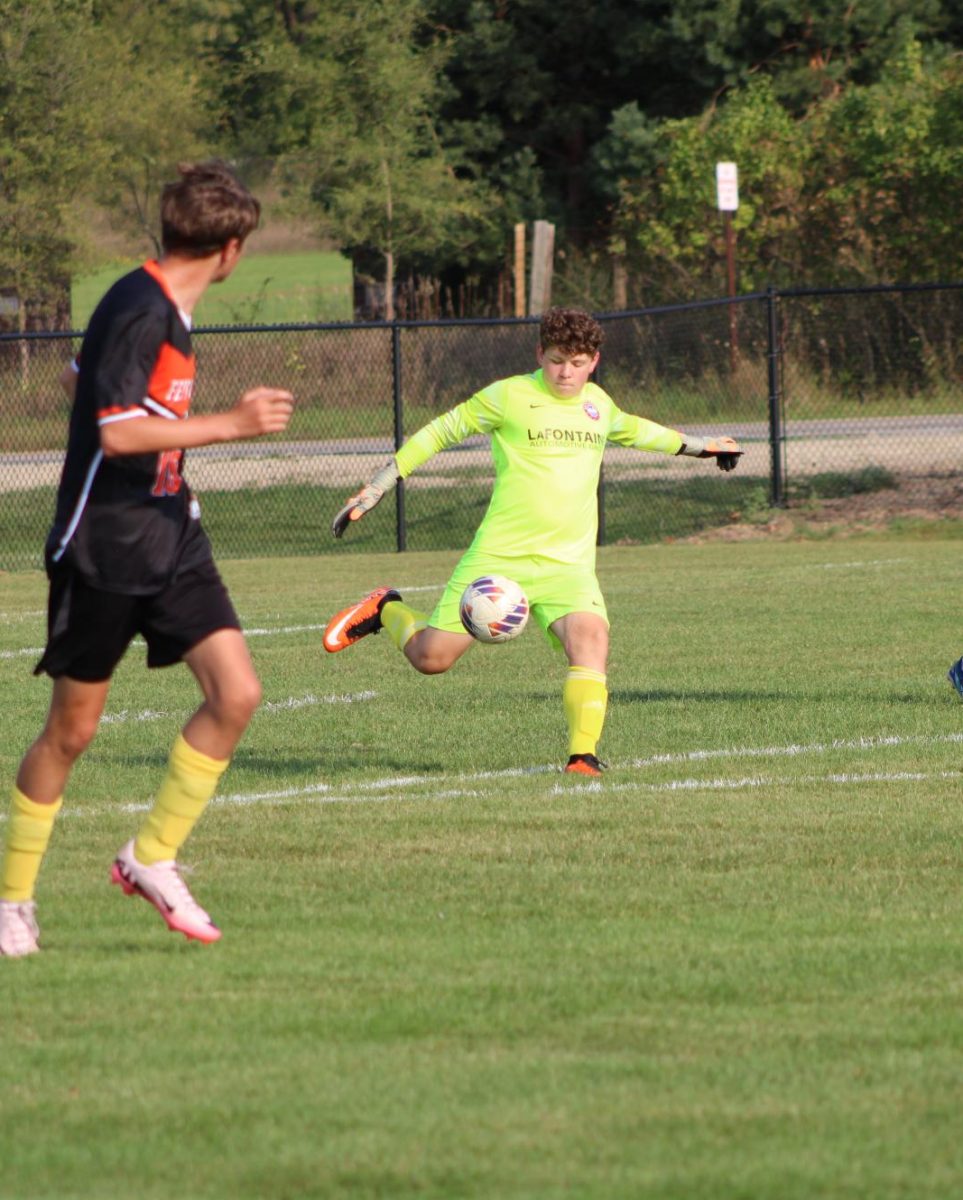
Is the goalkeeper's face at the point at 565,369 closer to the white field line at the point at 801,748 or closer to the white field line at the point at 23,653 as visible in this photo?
the white field line at the point at 801,748

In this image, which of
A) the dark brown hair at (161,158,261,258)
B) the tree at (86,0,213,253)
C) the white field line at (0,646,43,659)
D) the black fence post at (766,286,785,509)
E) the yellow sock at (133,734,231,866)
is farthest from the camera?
the tree at (86,0,213,253)

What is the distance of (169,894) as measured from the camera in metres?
5.49

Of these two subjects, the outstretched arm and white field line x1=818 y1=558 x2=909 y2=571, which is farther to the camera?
white field line x1=818 y1=558 x2=909 y2=571

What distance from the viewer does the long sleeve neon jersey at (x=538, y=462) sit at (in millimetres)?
8328

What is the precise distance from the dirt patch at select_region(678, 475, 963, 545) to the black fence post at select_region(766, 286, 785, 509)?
23 centimetres

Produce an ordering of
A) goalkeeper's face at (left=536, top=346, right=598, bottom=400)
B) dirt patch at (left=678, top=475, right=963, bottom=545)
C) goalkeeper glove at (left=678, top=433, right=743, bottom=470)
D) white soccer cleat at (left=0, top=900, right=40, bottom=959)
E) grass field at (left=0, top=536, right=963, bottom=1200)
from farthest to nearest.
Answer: dirt patch at (left=678, top=475, right=963, bottom=545)
goalkeeper glove at (left=678, top=433, right=743, bottom=470)
goalkeeper's face at (left=536, top=346, right=598, bottom=400)
white soccer cleat at (left=0, top=900, right=40, bottom=959)
grass field at (left=0, top=536, right=963, bottom=1200)

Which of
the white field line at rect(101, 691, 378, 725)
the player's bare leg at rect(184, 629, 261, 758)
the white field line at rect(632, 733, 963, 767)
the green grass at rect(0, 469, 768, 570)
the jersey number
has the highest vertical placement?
the jersey number

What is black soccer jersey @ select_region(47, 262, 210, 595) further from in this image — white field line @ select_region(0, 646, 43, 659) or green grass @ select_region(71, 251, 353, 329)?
green grass @ select_region(71, 251, 353, 329)

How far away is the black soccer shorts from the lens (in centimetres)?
533

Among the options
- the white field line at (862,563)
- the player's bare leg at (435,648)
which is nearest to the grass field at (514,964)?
the player's bare leg at (435,648)

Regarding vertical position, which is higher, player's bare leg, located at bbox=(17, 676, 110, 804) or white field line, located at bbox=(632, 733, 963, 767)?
player's bare leg, located at bbox=(17, 676, 110, 804)

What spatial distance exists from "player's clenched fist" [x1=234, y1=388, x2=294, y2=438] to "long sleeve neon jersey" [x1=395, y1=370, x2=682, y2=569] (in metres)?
3.01

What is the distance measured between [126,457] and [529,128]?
38.6 meters

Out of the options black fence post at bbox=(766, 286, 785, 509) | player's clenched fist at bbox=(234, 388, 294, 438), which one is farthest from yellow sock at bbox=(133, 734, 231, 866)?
black fence post at bbox=(766, 286, 785, 509)
